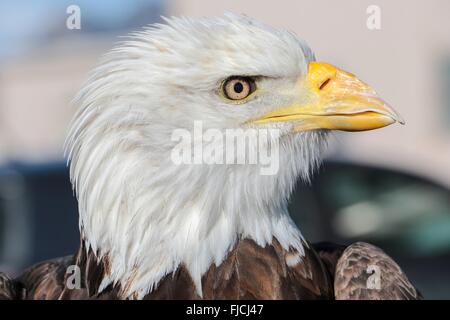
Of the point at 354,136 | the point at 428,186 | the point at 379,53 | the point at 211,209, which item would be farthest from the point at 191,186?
the point at 379,53

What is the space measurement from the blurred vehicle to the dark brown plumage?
10.4 ft

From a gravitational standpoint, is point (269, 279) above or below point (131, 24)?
below

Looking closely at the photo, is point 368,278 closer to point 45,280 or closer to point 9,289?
point 45,280

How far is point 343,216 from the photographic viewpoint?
7340 millimetres

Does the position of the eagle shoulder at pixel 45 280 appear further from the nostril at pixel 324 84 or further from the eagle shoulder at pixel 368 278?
the nostril at pixel 324 84

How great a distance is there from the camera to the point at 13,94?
56.2 feet

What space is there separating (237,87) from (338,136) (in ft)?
2.54

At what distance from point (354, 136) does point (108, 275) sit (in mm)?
9376

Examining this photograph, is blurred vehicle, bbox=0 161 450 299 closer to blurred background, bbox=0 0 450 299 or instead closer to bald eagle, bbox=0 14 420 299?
blurred background, bbox=0 0 450 299

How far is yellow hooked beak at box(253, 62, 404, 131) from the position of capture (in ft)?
10.9

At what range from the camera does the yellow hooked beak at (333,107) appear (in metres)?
3.33

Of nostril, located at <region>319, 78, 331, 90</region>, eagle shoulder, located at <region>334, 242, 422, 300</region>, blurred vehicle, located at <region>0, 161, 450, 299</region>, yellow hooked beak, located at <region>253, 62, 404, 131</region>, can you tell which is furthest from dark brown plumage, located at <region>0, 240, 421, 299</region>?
blurred vehicle, located at <region>0, 161, 450, 299</region>

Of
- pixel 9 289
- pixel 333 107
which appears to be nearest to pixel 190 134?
pixel 333 107

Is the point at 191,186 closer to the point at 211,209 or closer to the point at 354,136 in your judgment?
the point at 211,209
